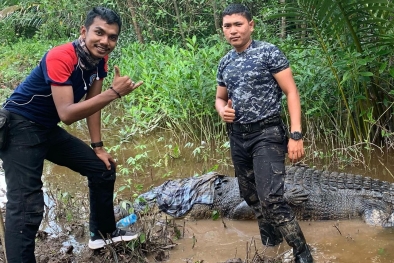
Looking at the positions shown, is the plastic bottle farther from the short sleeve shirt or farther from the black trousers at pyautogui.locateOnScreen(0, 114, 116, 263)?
the short sleeve shirt

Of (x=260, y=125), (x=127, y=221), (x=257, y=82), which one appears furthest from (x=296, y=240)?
(x=127, y=221)

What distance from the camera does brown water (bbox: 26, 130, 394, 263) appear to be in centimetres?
353

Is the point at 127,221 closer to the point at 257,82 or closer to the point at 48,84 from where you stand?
the point at 48,84

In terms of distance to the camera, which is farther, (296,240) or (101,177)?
(101,177)

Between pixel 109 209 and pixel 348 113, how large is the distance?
3.24 m

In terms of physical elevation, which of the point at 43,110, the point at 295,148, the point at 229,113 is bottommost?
the point at 295,148

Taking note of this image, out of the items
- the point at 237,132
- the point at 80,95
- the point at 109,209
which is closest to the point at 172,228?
the point at 109,209

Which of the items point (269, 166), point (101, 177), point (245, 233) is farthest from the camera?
point (245, 233)

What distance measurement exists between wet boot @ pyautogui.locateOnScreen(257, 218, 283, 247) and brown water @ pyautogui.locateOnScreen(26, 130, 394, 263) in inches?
2.2

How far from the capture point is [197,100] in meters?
6.47

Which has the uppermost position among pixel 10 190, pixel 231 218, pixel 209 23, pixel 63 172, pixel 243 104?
pixel 209 23

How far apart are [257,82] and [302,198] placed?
1785 mm

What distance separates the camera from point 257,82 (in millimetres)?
3080

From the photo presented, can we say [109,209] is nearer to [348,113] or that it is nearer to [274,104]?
[274,104]
